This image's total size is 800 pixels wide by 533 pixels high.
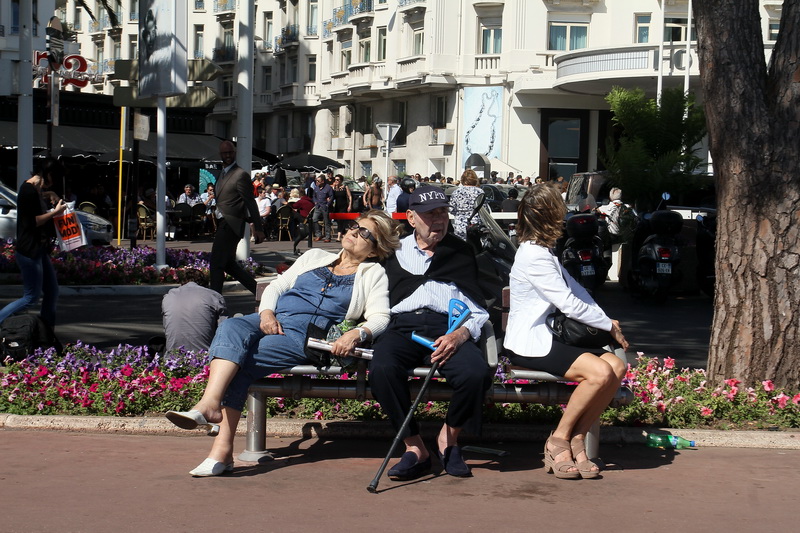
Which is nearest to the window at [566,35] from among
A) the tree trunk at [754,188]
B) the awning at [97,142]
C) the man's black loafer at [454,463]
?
the awning at [97,142]

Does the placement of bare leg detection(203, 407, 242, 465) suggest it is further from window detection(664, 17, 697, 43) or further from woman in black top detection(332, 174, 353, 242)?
window detection(664, 17, 697, 43)

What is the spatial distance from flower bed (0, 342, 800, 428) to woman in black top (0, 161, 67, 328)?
2499mm

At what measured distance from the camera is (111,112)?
3850 cm

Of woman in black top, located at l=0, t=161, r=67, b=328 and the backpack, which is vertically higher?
woman in black top, located at l=0, t=161, r=67, b=328

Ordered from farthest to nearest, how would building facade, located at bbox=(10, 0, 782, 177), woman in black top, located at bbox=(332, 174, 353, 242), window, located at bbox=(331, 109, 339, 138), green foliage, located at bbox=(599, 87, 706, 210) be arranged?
window, located at bbox=(331, 109, 339, 138) → building facade, located at bbox=(10, 0, 782, 177) → woman in black top, located at bbox=(332, 174, 353, 242) → green foliage, located at bbox=(599, 87, 706, 210)

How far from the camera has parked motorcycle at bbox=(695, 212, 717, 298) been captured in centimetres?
1609

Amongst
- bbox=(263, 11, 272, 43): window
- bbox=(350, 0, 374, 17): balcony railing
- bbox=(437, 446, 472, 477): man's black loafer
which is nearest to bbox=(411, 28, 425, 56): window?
bbox=(350, 0, 374, 17): balcony railing

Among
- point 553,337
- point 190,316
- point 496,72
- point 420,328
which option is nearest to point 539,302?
point 553,337

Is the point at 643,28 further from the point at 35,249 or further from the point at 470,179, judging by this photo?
the point at 35,249

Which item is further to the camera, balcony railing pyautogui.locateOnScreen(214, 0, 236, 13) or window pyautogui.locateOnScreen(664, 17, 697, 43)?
balcony railing pyautogui.locateOnScreen(214, 0, 236, 13)

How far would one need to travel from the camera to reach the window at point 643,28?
4584 centimetres

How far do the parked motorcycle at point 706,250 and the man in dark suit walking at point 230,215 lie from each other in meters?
6.64

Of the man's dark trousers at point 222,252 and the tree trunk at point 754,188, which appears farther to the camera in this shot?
the man's dark trousers at point 222,252

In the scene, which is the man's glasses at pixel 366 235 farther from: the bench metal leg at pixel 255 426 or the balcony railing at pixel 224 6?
the balcony railing at pixel 224 6
